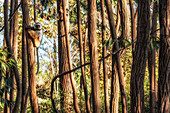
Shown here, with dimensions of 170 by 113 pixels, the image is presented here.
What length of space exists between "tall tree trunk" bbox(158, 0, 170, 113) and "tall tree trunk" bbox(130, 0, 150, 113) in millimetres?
568

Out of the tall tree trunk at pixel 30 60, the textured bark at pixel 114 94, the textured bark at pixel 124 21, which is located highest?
the textured bark at pixel 124 21

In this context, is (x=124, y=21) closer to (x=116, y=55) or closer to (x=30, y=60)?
(x=116, y=55)

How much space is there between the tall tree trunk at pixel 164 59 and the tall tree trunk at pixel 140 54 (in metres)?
0.57

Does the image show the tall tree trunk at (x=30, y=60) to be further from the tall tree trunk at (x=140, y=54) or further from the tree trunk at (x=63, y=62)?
the tree trunk at (x=63, y=62)

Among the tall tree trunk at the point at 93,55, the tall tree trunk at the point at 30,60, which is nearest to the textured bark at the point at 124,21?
the tall tree trunk at the point at 93,55

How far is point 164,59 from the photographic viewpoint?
4121 millimetres

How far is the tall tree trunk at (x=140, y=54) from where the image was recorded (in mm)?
4734

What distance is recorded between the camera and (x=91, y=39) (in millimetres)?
4020

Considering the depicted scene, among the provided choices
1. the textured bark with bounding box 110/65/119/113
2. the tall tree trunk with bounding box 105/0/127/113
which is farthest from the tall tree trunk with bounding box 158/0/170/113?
the textured bark with bounding box 110/65/119/113

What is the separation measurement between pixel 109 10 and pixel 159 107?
6.57 ft

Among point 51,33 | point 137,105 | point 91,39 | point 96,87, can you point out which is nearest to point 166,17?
point 91,39

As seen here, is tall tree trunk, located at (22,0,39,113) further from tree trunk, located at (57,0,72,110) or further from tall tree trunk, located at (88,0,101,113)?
tree trunk, located at (57,0,72,110)

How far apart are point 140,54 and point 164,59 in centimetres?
72

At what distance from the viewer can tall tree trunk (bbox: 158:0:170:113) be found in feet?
13.4
